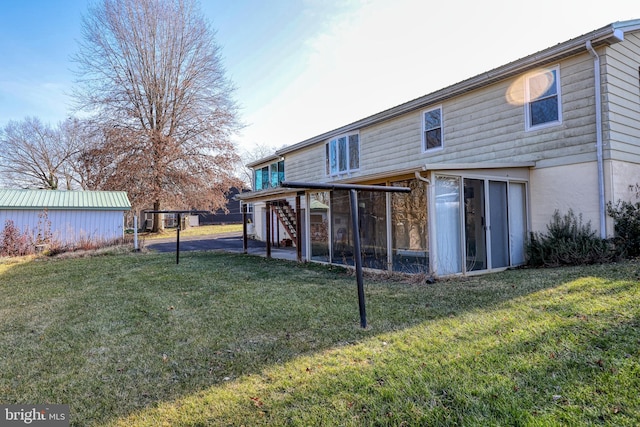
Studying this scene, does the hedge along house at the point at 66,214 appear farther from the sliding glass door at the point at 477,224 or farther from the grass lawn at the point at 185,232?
the sliding glass door at the point at 477,224

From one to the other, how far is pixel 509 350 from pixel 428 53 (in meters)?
9.63

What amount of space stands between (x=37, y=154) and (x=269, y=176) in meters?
25.1

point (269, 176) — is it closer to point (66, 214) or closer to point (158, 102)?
point (66, 214)

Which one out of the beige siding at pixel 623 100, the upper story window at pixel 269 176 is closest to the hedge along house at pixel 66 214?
the upper story window at pixel 269 176

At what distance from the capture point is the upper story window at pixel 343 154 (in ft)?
43.2

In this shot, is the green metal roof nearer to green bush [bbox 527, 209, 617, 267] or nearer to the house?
the house

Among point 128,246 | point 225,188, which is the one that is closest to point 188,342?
point 128,246

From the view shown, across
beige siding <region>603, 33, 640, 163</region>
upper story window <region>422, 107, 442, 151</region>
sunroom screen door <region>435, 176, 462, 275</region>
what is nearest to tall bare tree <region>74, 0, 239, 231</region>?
upper story window <region>422, 107, 442, 151</region>

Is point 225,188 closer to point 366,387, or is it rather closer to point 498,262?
point 498,262

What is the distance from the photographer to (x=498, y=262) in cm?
760

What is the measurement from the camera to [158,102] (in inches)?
914

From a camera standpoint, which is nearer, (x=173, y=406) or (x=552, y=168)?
(x=173, y=406)

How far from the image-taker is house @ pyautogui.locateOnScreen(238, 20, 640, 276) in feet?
22.8

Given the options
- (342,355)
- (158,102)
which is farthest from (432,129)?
(158,102)
